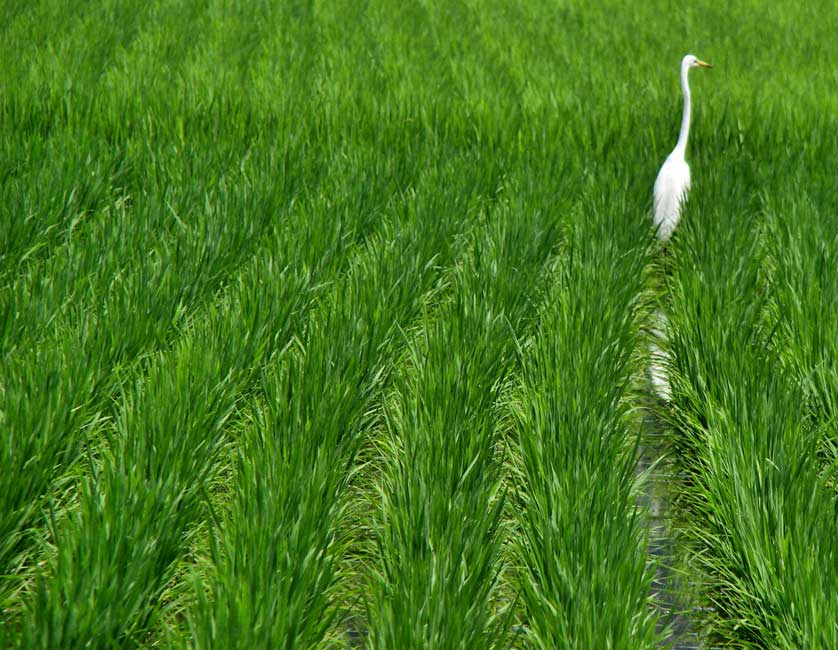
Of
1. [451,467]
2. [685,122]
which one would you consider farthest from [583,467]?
[685,122]

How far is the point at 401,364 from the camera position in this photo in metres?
3.11

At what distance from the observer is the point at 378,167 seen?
4.35m

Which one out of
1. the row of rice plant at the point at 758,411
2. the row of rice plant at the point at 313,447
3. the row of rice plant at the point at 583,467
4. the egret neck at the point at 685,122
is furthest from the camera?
the egret neck at the point at 685,122

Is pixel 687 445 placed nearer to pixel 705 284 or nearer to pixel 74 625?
pixel 705 284

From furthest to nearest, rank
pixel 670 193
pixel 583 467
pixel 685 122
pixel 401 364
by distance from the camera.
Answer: pixel 685 122 < pixel 670 193 < pixel 401 364 < pixel 583 467

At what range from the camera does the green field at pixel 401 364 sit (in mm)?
1977

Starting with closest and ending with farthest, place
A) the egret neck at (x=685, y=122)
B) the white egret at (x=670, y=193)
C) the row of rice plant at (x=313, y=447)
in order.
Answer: the row of rice plant at (x=313, y=447)
the white egret at (x=670, y=193)
the egret neck at (x=685, y=122)

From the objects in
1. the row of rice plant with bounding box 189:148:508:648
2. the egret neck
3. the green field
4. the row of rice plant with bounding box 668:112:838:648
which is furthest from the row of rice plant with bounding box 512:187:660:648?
the egret neck

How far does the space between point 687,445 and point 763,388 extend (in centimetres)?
33

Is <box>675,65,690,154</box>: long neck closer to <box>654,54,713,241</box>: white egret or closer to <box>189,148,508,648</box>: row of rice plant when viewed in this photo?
<box>654,54,713,241</box>: white egret

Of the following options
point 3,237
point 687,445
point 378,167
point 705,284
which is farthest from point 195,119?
point 687,445

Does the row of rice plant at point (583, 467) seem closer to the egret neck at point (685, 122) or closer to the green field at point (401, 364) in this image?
the green field at point (401, 364)

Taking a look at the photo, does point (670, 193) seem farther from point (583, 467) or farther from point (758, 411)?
point (583, 467)

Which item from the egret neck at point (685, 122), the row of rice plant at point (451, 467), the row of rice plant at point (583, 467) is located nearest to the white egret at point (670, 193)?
the egret neck at point (685, 122)
